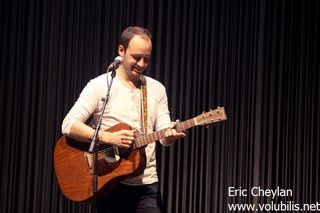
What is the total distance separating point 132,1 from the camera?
456 centimetres

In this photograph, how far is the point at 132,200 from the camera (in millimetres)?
3270

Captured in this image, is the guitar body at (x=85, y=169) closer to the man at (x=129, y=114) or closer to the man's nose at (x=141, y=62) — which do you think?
the man at (x=129, y=114)

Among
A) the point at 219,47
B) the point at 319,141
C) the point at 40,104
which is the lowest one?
the point at 319,141

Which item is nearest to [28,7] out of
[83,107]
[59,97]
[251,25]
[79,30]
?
[79,30]

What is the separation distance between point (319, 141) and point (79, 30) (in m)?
2.35

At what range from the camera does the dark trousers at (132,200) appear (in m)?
3.26

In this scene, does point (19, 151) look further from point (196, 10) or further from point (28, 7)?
point (196, 10)

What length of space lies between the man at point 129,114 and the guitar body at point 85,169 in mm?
75

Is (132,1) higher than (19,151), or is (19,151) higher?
(132,1)

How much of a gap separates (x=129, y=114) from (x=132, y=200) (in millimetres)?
561

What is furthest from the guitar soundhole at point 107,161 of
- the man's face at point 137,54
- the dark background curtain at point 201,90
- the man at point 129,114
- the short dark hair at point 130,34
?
the dark background curtain at point 201,90

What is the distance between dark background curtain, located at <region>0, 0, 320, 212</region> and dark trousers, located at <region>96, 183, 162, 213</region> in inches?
44.6

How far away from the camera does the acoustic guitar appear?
320 cm

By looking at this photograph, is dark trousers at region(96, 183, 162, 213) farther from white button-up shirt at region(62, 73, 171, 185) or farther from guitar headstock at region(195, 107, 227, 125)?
guitar headstock at region(195, 107, 227, 125)
